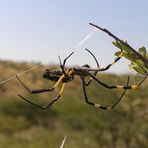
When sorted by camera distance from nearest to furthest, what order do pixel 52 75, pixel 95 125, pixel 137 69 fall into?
pixel 52 75 → pixel 137 69 → pixel 95 125

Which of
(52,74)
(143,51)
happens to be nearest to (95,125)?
(143,51)

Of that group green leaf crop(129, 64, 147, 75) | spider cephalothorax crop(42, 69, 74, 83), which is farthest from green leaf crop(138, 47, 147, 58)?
spider cephalothorax crop(42, 69, 74, 83)

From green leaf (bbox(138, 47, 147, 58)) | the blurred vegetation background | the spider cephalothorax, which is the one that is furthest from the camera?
the blurred vegetation background

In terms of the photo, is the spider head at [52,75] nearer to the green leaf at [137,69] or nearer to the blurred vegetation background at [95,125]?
the green leaf at [137,69]

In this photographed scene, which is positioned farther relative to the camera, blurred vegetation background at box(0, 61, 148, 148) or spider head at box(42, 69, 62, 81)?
blurred vegetation background at box(0, 61, 148, 148)

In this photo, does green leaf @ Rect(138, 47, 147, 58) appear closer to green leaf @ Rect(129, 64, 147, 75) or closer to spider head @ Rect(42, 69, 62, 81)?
green leaf @ Rect(129, 64, 147, 75)

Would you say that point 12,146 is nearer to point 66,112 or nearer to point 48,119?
point 66,112

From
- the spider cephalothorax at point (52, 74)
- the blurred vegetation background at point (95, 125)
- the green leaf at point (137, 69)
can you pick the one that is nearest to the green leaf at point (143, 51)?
the green leaf at point (137, 69)

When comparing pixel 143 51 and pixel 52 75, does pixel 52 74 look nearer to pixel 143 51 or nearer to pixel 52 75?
pixel 52 75

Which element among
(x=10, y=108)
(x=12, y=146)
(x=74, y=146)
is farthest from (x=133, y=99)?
(x=10, y=108)

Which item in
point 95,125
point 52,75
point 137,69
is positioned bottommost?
point 95,125

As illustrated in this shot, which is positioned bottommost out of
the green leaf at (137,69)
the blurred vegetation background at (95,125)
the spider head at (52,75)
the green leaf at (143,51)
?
the blurred vegetation background at (95,125)

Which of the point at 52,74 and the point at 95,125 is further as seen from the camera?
the point at 95,125

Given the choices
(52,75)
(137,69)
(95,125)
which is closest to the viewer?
(52,75)
